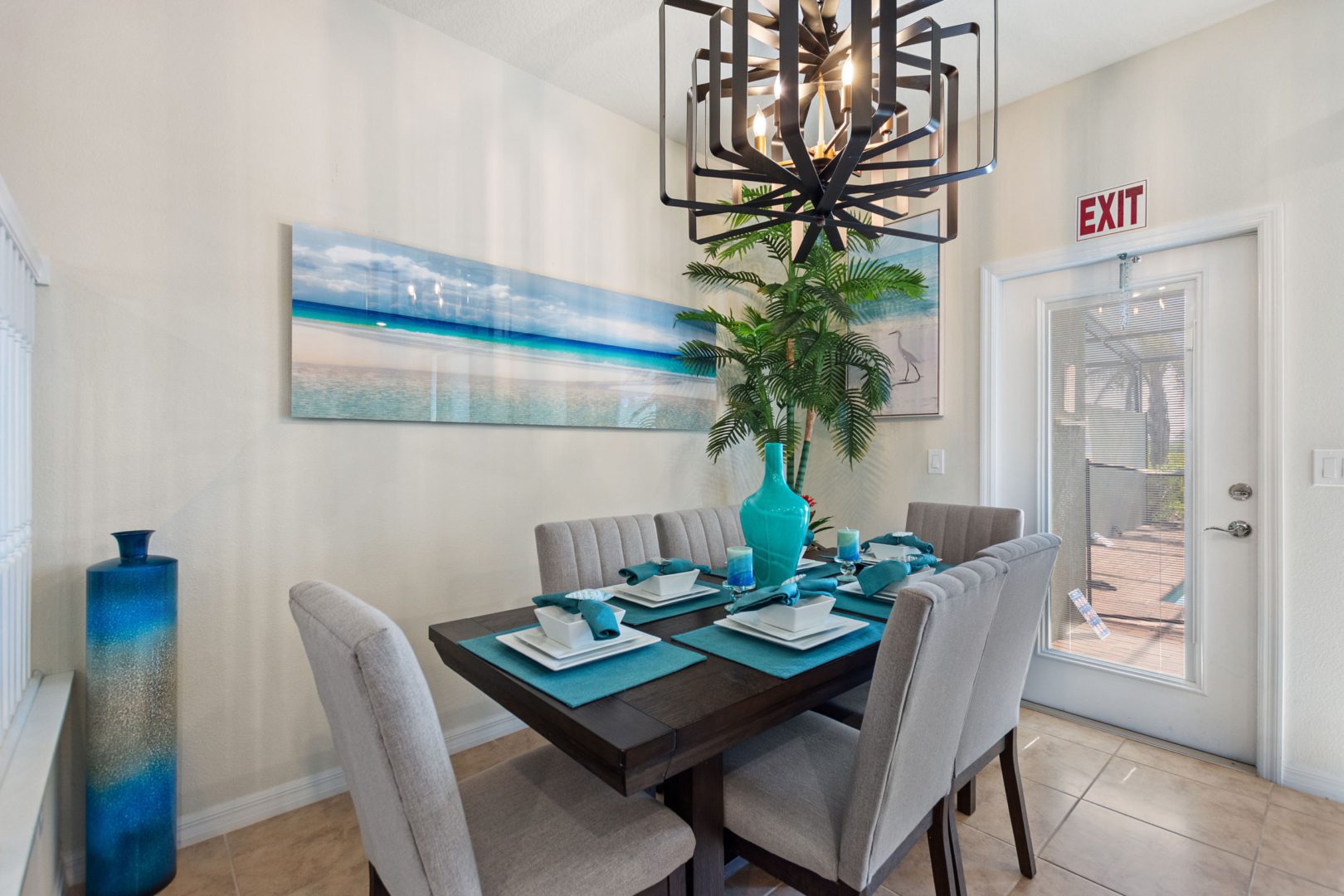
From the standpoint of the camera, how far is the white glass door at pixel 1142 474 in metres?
2.37

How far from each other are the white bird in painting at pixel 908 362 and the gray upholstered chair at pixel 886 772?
2.11 meters

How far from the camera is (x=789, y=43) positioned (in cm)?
123

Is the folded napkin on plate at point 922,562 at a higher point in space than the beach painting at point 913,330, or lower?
lower

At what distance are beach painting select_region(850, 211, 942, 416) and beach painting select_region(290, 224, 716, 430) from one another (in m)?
1.09

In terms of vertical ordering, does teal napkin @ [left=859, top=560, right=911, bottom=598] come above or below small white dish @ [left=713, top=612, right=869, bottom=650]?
above

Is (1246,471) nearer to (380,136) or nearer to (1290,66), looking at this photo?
(1290,66)

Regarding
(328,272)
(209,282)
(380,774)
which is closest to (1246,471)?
(380,774)

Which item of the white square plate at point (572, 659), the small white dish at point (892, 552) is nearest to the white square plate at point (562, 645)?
the white square plate at point (572, 659)

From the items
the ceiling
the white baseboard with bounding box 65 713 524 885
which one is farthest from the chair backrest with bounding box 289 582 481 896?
the ceiling

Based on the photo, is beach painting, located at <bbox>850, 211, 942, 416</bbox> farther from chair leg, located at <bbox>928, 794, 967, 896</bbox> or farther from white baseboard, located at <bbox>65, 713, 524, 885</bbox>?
white baseboard, located at <bbox>65, 713, 524, 885</bbox>

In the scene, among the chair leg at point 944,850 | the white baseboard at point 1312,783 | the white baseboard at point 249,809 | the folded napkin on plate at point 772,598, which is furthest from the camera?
the white baseboard at point 1312,783

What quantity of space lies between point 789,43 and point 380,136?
1.73 metres

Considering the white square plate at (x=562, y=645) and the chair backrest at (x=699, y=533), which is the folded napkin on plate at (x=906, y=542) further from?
the white square plate at (x=562, y=645)

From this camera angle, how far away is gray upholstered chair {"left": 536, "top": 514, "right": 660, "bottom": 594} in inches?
78.9
